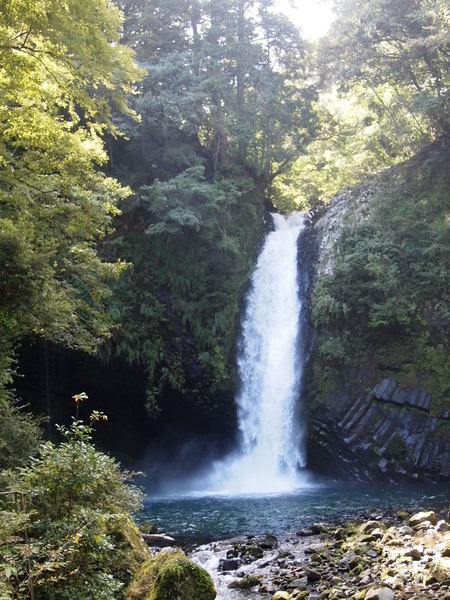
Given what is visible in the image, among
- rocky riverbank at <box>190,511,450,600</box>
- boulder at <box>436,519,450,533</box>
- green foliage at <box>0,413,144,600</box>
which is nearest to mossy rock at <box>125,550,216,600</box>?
green foliage at <box>0,413,144,600</box>

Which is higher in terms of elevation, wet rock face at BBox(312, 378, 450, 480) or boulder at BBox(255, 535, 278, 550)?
wet rock face at BBox(312, 378, 450, 480)

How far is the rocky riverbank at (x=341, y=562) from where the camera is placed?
236 inches

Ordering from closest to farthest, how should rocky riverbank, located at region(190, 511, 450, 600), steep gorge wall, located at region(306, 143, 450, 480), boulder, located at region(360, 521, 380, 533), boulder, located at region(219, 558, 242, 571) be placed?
rocky riverbank, located at region(190, 511, 450, 600) < boulder, located at region(219, 558, 242, 571) < boulder, located at region(360, 521, 380, 533) < steep gorge wall, located at region(306, 143, 450, 480)

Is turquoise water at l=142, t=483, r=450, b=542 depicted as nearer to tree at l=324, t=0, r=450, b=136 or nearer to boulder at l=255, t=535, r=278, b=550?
boulder at l=255, t=535, r=278, b=550

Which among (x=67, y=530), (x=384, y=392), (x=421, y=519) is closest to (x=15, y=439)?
(x=67, y=530)

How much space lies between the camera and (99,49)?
7.32 m

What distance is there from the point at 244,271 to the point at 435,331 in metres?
7.16

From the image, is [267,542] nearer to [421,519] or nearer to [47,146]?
[421,519]

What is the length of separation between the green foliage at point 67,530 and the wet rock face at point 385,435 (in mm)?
10530

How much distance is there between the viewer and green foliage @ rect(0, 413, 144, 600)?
4090mm

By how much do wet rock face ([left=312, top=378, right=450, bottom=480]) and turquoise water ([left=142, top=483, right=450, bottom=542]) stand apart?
0.56 meters

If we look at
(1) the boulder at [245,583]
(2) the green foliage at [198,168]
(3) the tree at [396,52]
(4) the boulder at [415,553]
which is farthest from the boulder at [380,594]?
(3) the tree at [396,52]

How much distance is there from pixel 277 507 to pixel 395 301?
7150mm

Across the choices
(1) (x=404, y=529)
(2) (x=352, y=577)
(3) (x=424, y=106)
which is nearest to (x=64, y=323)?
(2) (x=352, y=577)
